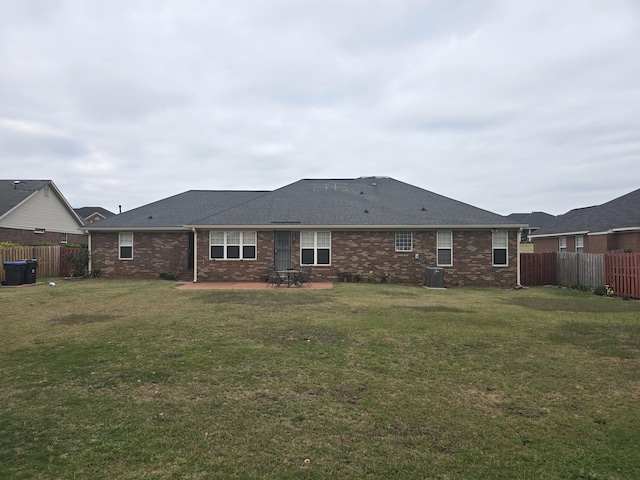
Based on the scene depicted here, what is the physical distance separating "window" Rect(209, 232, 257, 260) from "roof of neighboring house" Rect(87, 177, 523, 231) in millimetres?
634

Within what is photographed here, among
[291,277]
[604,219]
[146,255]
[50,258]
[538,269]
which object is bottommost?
[291,277]

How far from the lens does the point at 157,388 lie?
5344mm

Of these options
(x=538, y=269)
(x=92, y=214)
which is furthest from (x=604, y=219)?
(x=92, y=214)

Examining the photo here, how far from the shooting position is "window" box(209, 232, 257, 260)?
19281 mm

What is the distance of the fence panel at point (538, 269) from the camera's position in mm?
19656

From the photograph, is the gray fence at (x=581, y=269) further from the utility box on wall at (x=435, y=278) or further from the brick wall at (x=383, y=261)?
the utility box on wall at (x=435, y=278)

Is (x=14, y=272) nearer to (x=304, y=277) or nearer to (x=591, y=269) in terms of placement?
(x=304, y=277)

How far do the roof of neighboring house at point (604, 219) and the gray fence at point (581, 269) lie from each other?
4.66 m

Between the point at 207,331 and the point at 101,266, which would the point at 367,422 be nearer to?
the point at 207,331

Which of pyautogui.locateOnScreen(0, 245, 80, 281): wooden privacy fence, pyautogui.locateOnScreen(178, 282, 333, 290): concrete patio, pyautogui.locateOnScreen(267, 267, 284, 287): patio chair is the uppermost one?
pyautogui.locateOnScreen(0, 245, 80, 281): wooden privacy fence

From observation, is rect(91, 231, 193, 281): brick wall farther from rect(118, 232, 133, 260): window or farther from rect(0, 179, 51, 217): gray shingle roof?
rect(0, 179, 51, 217): gray shingle roof

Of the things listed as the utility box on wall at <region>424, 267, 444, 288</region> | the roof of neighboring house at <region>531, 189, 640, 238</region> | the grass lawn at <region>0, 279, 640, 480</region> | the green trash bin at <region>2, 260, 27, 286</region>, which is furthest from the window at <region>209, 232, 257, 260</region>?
the roof of neighboring house at <region>531, 189, 640, 238</region>

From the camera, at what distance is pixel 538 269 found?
19.8 m

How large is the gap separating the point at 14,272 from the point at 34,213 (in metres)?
14.0
